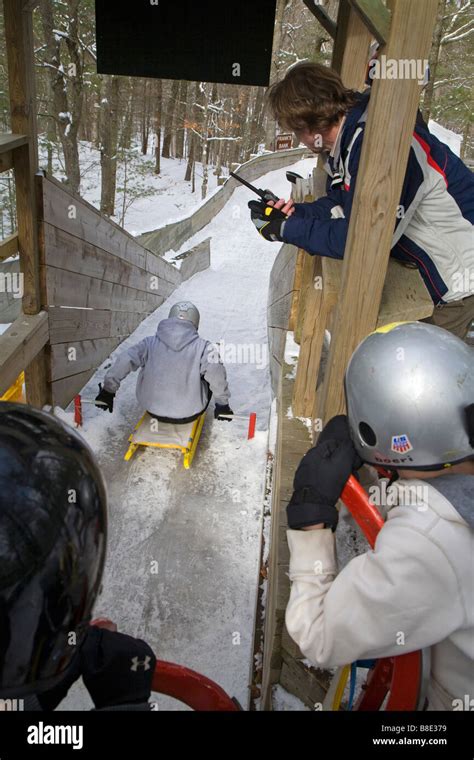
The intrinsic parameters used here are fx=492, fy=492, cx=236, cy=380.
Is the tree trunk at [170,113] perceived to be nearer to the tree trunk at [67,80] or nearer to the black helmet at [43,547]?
the tree trunk at [67,80]

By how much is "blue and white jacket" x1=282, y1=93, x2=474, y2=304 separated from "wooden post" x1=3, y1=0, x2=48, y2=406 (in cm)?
226

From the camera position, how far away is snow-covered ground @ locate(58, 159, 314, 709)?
303 centimetres

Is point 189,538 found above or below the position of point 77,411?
below

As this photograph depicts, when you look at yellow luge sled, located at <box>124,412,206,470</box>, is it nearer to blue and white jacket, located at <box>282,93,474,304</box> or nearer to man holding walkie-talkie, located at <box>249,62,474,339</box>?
man holding walkie-talkie, located at <box>249,62,474,339</box>

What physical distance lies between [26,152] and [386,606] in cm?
385

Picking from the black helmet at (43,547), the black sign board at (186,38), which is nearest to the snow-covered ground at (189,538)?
the black helmet at (43,547)

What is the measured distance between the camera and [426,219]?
231cm

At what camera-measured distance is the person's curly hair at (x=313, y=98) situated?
249 centimetres

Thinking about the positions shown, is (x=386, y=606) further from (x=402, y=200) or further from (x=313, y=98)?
(x=313, y=98)

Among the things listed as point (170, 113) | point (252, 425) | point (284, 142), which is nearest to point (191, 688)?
point (252, 425)

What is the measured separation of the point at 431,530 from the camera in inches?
44.4

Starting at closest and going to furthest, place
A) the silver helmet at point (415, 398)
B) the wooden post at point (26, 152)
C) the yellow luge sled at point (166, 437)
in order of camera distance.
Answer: the silver helmet at point (415, 398) → the wooden post at point (26, 152) → the yellow luge sled at point (166, 437)

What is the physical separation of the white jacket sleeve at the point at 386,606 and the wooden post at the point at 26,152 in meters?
3.49
